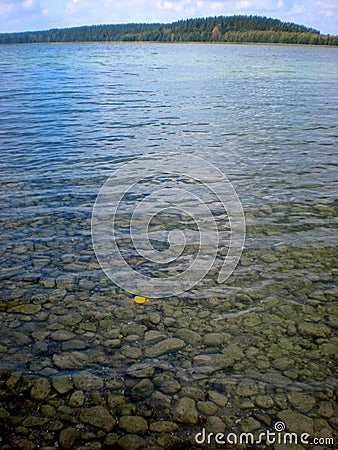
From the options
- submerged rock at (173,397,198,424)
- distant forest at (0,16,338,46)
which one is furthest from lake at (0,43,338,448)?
distant forest at (0,16,338,46)

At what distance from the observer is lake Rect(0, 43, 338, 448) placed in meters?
3.50

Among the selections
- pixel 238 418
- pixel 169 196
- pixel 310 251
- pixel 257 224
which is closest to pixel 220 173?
pixel 169 196

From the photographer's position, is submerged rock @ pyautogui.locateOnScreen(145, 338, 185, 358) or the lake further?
submerged rock @ pyautogui.locateOnScreen(145, 338, 185, 358)

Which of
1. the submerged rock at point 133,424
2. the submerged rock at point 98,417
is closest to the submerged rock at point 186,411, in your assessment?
the submerged rock at point 133,424

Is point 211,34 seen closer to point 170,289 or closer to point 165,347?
Result: point 170,289

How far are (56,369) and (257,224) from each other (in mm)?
4473

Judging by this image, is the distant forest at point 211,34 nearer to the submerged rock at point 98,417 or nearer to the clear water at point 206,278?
the clear water at point 206,278

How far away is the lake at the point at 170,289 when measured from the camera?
3.50 metres

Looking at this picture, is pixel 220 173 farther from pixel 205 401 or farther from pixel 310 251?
pixel 205 401

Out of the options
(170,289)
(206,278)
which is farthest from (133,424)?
(206,278)

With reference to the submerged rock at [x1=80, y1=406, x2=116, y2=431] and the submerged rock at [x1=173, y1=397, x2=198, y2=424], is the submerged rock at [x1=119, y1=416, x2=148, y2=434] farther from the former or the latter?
the submerged rock at [x1=173, y1=397, x2=198, y2=424]

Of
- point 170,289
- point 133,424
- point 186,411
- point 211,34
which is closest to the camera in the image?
point 133,424

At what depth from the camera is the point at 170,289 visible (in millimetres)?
5223

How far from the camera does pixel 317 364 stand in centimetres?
393
